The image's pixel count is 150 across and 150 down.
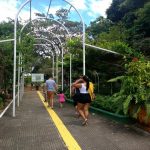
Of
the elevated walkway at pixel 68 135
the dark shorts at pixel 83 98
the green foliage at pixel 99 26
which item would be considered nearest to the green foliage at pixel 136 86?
the elevated walkway at pixel 68 135

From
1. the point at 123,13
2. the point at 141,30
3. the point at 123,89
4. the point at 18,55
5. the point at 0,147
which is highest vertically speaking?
the point at 123,13

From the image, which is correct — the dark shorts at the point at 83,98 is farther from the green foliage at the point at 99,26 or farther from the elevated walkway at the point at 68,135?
the green foliage at the point at 99,26

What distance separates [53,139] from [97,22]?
37817mm

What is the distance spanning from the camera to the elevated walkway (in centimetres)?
968

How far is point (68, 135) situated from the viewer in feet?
36.7

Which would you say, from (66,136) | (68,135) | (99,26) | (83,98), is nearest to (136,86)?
(83,98)

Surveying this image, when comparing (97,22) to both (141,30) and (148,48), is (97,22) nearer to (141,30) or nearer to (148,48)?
(141,30)

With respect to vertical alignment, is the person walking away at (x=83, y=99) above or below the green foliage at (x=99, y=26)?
below

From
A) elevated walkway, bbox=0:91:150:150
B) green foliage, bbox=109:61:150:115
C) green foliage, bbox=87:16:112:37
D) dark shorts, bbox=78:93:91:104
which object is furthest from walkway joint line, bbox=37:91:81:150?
green foliage, bbox=87:16:112:37

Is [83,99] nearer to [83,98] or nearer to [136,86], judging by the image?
[83,98]

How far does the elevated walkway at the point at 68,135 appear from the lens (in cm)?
968

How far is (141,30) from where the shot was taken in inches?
1340

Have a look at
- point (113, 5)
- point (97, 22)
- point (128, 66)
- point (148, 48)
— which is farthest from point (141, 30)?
point (128, 66)

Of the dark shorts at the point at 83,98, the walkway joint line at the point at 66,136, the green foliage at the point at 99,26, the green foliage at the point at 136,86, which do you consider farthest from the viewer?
the green foliage at the point at 99,26
